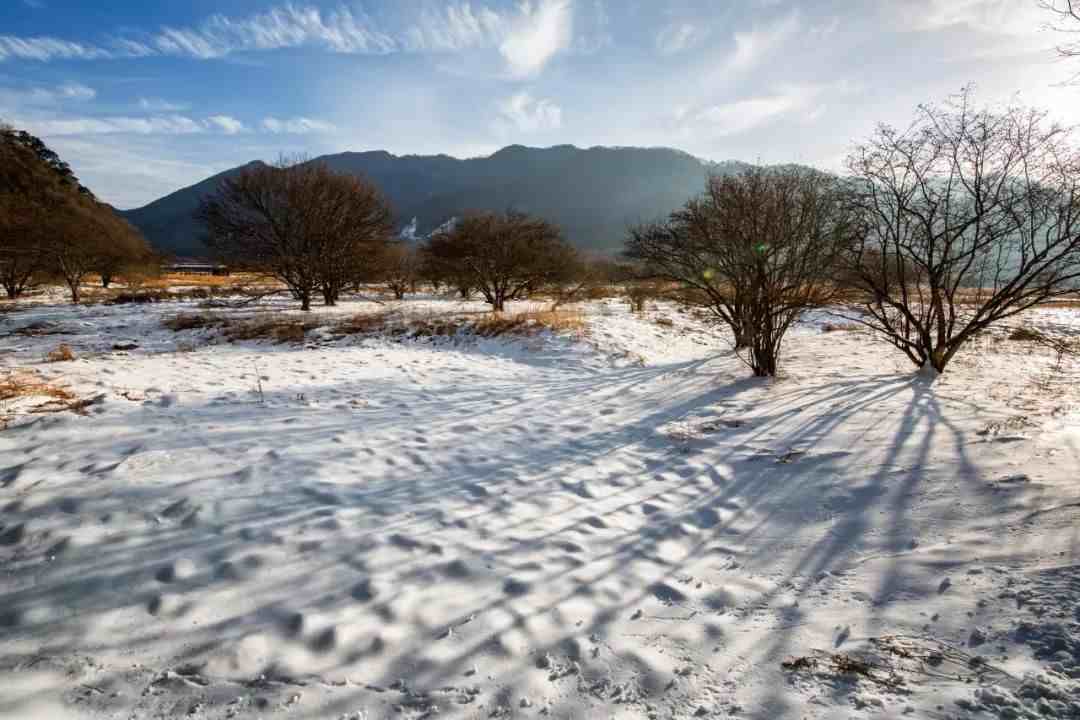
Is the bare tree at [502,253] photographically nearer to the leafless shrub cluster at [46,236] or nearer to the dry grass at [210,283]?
the dry grass at [210,283]

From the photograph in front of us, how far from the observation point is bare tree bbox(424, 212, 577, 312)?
2039 cm

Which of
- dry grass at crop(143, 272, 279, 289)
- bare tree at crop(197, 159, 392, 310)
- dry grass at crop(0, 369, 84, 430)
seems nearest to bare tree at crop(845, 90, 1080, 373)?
dry grass at crop(0, 369, 84, 430)

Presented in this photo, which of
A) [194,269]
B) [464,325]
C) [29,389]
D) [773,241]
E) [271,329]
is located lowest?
[29,389]

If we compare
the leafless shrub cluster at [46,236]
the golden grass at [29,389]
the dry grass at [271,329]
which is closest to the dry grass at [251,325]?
the dry grass at [271,329]

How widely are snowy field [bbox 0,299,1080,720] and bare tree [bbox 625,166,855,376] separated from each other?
10.4ft

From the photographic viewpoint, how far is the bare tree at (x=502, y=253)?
20391 millimetres

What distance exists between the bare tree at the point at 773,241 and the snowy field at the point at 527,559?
10.4ft

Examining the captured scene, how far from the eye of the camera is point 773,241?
361 inches

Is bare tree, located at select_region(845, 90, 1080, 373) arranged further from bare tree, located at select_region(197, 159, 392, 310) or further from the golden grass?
bare tree, located at select_region(197, 159, 392, 310)

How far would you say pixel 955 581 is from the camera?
9.27 feet

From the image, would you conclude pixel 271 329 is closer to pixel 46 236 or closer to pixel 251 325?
pixel 251 325

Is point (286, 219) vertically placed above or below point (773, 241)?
above

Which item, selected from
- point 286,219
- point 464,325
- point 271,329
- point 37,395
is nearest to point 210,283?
point 286,219

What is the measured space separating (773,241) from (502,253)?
1320cm
